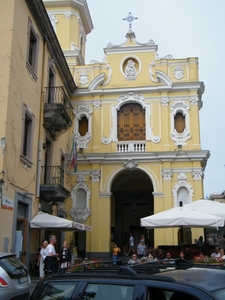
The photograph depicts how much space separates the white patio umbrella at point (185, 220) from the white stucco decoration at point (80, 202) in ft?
32.5

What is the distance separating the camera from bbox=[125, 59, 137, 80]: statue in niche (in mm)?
24906

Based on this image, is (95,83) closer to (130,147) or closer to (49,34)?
(130,147)

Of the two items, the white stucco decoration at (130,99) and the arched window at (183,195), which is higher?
the white stucco decoration at (130,99)

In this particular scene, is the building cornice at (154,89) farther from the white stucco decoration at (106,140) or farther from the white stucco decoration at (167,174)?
the white stucco decoration at (167,174)

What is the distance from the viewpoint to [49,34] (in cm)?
1805

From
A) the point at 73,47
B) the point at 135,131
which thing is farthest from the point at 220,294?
the point at 73,47

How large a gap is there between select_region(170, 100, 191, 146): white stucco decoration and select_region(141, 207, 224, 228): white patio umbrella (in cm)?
997

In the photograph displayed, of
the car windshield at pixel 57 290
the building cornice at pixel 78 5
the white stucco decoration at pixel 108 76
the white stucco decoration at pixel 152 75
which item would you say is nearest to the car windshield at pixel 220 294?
the car windshield at pixel 57 290

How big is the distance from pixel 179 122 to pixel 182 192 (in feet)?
14.2

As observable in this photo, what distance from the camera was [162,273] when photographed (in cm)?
339

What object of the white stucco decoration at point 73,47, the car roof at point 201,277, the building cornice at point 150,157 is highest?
the white stucco decoration at point 73,47

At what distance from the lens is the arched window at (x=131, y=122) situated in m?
24.2

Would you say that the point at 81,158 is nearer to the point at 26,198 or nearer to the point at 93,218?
the point at 93,218

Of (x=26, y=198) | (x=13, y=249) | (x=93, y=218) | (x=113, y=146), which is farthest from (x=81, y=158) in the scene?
(x=13, y=249)
